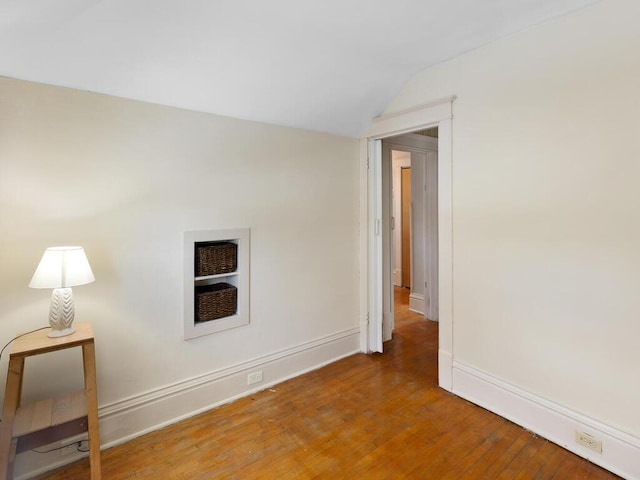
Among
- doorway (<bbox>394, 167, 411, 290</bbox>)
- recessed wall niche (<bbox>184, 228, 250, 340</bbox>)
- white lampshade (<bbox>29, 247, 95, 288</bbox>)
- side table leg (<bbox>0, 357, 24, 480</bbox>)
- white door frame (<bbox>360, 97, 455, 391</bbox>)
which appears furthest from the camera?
doorway (<bbox>394, 167, 411, 290</bbox>)

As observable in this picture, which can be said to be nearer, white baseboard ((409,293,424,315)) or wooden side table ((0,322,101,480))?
wooden side table ((0,322,101,480))

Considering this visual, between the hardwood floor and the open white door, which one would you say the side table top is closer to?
the hardwood floor

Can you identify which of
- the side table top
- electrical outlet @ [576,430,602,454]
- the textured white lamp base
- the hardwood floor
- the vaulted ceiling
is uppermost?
the vaulted ceiling

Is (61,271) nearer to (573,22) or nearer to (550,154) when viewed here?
(550,154)

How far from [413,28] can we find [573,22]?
0.87 meters

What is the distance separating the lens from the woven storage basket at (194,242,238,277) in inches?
89.4

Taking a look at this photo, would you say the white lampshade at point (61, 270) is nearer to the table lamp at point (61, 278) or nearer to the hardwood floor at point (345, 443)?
the table lamp at point (61, 278)

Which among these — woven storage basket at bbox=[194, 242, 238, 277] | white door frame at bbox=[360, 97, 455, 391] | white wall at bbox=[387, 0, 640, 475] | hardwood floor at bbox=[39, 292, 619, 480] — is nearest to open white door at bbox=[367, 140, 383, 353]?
white door frame at bbox=[360, 97, 455, 391]

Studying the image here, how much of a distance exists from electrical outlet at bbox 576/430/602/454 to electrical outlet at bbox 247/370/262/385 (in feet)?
6.71

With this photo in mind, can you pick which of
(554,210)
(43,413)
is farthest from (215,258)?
(554,210)

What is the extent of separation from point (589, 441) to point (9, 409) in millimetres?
2882

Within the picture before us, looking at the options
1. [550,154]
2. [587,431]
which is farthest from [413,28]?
[587,431]

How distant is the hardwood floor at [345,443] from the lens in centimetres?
175

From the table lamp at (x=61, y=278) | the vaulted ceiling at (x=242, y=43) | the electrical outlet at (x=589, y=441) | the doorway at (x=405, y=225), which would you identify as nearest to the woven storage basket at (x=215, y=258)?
the table lamp at (x=61, y=278)
